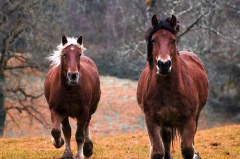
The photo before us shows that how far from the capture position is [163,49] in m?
4.90

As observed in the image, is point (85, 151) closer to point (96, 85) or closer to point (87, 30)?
point (96, 85)

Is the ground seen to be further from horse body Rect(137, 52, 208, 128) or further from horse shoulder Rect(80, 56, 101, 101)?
horse body Rect(137, 52, 208, 128)

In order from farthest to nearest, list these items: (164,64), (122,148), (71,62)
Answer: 1. (122,148)
2. (71,62)
3. (164,64)

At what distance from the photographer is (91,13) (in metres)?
37.8

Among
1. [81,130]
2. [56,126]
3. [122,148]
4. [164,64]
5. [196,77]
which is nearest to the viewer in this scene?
[164,64]

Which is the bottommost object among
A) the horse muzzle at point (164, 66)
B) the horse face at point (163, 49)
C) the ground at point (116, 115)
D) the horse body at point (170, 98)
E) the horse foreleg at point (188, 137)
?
the ground at point (116, 115)

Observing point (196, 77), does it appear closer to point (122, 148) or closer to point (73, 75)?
point (73, 75)

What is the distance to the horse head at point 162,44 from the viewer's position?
4.76 meters

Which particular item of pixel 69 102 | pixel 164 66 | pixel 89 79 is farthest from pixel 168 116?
pixel 89 79

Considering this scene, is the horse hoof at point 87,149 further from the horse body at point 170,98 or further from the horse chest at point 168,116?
the horse chest at point 168,116

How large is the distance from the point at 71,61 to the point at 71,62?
0.03m

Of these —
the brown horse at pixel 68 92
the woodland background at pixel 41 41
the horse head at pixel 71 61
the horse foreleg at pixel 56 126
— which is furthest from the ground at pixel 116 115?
the horse head at pixel 71 61

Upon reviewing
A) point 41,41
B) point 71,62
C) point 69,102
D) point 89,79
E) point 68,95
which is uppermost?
point 41,41

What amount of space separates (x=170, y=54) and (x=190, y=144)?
4.58 feet
